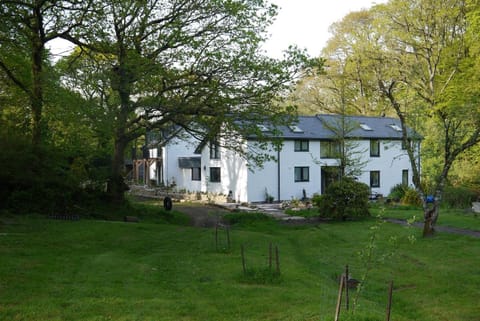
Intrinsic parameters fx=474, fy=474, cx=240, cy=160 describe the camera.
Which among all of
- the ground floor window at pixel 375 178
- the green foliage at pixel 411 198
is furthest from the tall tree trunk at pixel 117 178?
the ground floor window at pixel 375 178

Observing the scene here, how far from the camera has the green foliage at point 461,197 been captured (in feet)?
93.4

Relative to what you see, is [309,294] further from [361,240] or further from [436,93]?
[436,93]

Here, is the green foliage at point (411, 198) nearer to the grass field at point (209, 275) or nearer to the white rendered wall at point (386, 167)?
the white rendered wall at point (386, 167)

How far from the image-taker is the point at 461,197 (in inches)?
1125

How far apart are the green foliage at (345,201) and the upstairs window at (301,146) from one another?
1127cm

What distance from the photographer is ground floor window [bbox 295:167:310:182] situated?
1407 inches

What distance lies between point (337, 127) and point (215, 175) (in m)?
10.8

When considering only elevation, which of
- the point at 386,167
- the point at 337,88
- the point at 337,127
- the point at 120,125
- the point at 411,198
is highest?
the point at 337,88

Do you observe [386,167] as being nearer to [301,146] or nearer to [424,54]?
Result: [301,146]

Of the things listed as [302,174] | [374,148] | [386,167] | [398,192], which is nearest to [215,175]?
[302,174]

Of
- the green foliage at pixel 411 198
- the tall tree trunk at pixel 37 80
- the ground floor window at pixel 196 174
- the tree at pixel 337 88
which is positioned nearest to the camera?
the tall tree trunk at pixel 37 80

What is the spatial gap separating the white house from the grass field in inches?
645

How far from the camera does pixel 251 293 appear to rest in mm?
8859

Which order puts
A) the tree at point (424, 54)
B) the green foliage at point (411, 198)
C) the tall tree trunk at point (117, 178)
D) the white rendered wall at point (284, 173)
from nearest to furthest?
the tree at point (424, 54) < the tall tree trunk at point (117, 178) < the green foliage at point (411, 198) < the white rendered wall at point (284, 173)
